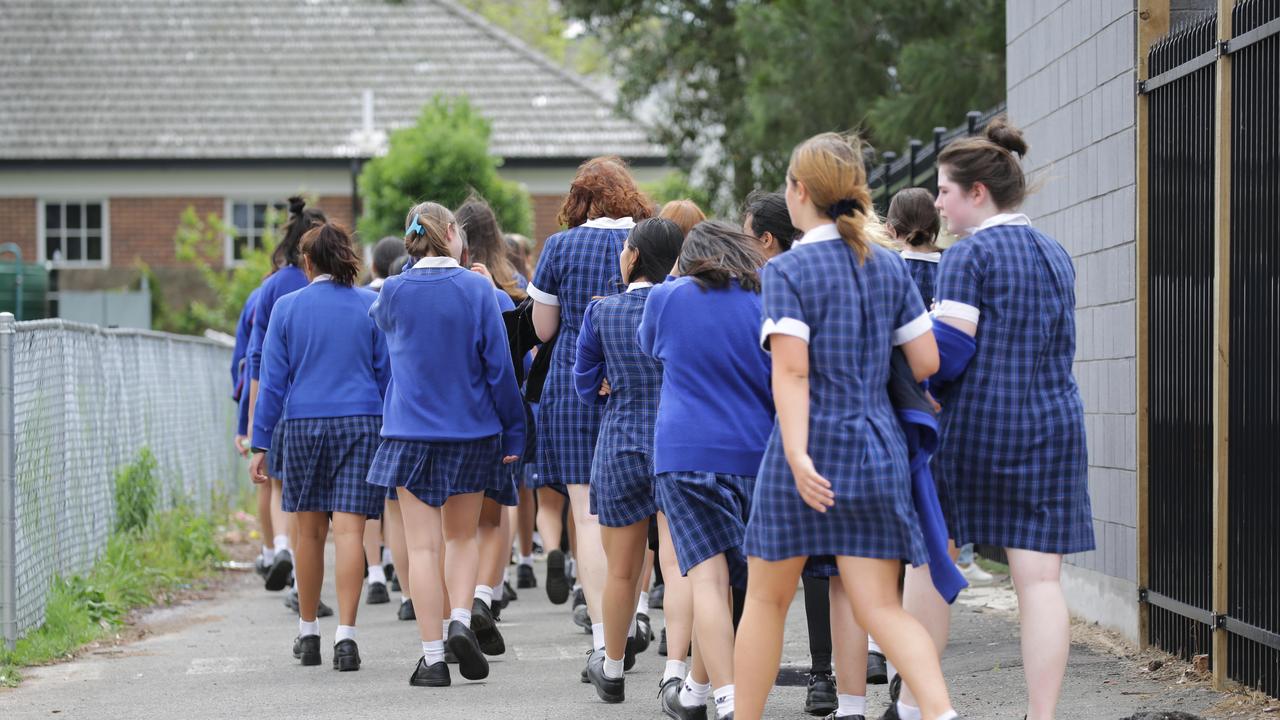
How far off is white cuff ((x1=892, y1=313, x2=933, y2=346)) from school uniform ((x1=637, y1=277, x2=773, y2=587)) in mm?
835

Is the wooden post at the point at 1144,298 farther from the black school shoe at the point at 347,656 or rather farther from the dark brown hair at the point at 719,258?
the black school shoe at the point at 347,656

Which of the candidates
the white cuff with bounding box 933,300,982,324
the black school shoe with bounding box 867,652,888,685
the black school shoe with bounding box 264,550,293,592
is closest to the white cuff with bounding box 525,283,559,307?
the black school shoe with bounding box 867,652,888,685

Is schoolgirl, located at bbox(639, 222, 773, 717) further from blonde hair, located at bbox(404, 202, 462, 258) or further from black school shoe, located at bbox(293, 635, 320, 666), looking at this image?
black school shoe, located at bbox(293, 635, 320, 666)

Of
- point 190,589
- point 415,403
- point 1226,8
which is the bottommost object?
point 190,589

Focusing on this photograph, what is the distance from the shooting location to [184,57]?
32875mm

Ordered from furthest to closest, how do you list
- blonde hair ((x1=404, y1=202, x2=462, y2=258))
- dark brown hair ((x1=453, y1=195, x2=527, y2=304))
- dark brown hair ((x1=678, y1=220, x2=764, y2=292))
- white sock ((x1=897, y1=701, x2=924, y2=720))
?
dark brown hair ((x1=453, y1=195, x2=527, y2=304))
blonde hair ((x1=404, y1=202, x2=462, y2=258))
dark brown hair ((x1=678, y1=220, x2=764, y2=292))
white sock ((x1=897, y1=701, x2=924, y2=720))

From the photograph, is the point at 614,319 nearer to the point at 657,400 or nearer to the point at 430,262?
the point at 657,400

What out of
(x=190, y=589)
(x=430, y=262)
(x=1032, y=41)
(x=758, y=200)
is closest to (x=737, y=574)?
(x=758, y=200)

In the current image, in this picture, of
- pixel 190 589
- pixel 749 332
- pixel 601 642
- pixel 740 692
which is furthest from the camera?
pixel 190 589

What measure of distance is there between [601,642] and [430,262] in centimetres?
169

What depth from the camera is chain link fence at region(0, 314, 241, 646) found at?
7668 mm

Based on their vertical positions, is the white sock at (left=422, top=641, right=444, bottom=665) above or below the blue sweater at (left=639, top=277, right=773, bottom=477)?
below

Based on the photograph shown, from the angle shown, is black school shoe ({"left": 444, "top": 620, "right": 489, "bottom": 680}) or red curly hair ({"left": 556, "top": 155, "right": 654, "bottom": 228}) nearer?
black school shoe ({"left": 444, "top": 620, "right": 489, "bottom": 680})

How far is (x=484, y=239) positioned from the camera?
8320 mm
